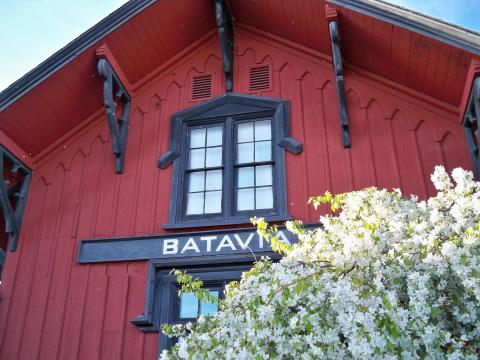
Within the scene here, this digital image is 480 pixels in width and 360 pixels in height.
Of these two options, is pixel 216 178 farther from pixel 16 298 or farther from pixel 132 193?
pixel 16 298

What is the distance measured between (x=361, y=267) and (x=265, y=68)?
565cm

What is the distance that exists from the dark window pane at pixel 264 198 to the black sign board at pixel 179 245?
0.57 meters

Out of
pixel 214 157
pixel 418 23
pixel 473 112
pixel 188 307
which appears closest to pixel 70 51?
pixel 214 157

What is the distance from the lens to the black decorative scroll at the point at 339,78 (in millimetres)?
7961

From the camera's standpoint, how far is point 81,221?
28.3ft

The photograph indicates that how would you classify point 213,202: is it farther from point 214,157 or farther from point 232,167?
point 214,157

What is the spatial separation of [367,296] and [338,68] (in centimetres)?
465

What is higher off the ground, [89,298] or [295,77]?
[295,77]

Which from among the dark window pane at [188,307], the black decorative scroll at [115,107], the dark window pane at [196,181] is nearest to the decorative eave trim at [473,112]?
the dark window pane at [196,181]

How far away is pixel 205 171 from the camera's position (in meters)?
8.80

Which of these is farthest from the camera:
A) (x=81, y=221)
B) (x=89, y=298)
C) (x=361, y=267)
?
(x=81, y=221)

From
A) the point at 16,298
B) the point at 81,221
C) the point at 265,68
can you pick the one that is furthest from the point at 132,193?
the point at 265,68

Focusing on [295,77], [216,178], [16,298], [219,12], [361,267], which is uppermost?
[219,12]

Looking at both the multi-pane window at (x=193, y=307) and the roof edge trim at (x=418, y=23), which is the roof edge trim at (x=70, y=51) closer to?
the roof edge trim at (x=418, y=23)
